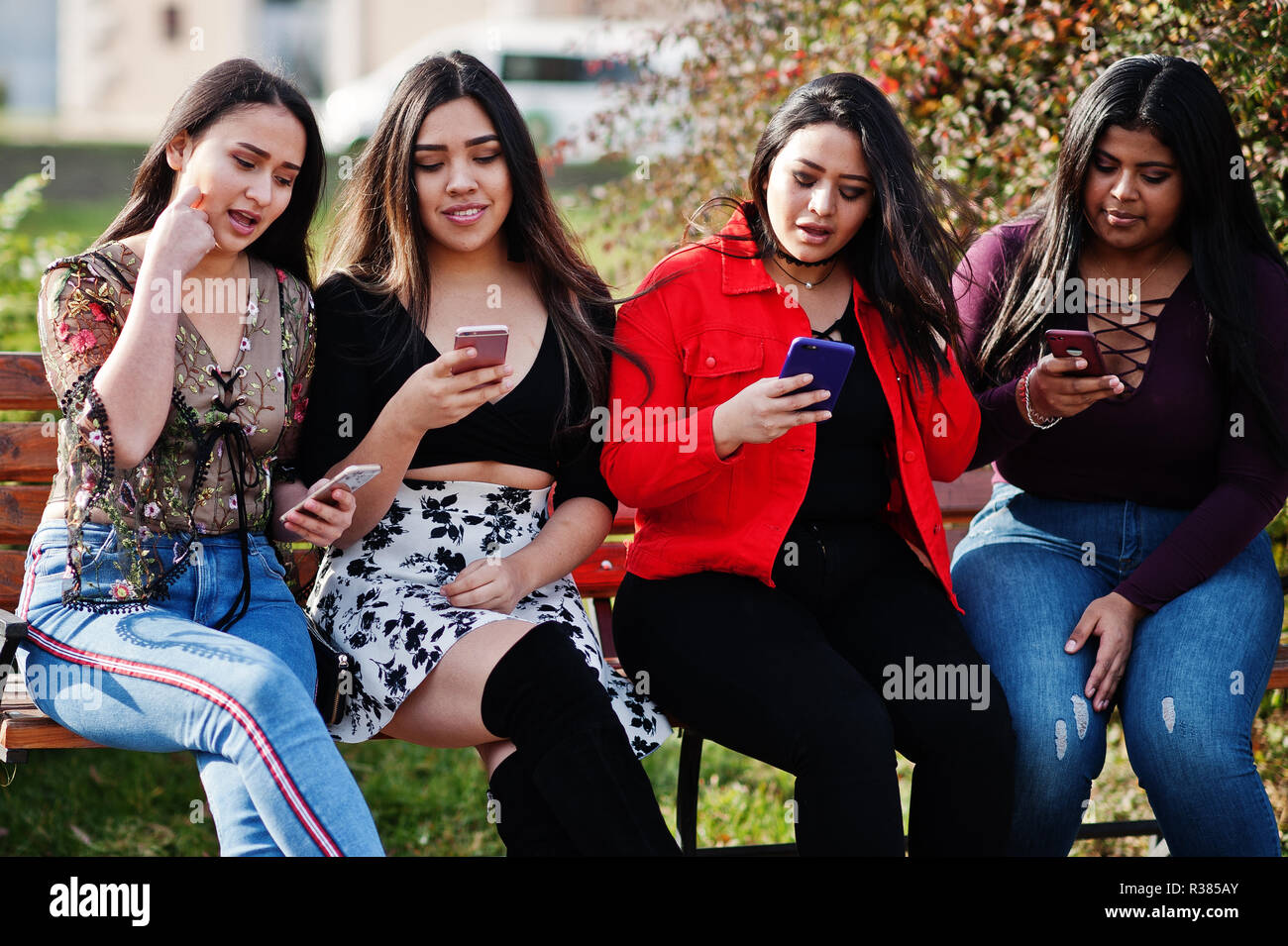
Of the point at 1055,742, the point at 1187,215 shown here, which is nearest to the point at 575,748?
the point at 1055,742

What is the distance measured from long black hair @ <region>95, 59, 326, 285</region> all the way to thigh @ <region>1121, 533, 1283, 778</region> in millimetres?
1939

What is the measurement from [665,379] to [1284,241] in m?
1.84

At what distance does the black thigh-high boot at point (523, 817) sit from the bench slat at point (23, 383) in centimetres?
147

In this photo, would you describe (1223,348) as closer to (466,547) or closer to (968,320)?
(968,320)

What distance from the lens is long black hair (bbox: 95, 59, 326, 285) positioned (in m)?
2.76

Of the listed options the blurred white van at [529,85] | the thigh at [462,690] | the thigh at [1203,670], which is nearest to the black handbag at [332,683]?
the thigh at [462,690]

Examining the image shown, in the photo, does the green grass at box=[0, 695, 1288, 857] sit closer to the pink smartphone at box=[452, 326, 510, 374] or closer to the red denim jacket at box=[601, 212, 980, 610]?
the red denim jacket at box=[601, 212, 980, 610]

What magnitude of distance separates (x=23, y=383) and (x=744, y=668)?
1828 mm

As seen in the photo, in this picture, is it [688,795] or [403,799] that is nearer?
[688,795]

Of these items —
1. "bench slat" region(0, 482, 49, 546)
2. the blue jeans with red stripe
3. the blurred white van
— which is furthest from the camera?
the blurred white van

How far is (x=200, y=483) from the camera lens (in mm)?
2738

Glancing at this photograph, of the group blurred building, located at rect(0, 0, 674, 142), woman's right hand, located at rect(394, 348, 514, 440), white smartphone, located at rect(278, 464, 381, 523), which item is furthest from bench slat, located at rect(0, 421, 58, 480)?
blurred building, located at rect(0, 0, 674, 142)

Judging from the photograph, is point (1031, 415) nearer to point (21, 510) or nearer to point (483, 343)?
point (483, 343)

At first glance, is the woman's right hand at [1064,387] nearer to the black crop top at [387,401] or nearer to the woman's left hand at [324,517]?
the black crop top at [387,401]
